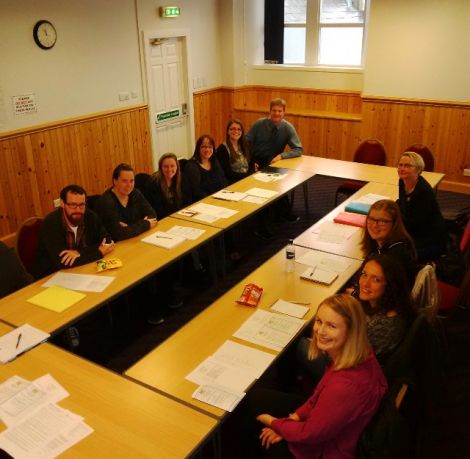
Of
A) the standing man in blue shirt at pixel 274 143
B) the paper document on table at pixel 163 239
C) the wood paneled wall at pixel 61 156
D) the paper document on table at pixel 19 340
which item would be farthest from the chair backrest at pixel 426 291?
the wood paneled wall at pixel 61 156

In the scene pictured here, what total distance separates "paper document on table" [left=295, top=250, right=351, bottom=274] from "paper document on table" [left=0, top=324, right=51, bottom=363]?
1711 mm

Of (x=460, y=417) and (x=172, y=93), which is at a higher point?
(x=172, y=93)

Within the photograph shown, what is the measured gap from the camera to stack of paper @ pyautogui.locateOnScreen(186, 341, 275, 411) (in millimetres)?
2192

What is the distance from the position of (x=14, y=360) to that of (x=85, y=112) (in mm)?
4191

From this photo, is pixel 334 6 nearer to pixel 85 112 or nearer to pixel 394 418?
pixel 85 112

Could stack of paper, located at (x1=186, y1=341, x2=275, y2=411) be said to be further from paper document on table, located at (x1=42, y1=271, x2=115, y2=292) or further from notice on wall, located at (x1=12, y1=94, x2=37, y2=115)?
notice on wall, located at (x1=12, y1=94, x2=37, y2=115)

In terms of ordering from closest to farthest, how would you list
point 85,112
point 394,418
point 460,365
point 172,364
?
point 394,418 < point 172,364 < point 460,365 < point 85,112

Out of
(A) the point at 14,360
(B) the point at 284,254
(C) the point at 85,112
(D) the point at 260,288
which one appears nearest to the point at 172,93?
(C) the point at 85,112

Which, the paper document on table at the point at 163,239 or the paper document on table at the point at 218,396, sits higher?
the paper document on table at the point at 163,239

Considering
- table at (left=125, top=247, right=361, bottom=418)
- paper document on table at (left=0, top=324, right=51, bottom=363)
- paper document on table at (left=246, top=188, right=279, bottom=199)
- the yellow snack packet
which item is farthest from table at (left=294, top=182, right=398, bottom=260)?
paper document on table at (left=0, top=324, right=51, bottom=363)

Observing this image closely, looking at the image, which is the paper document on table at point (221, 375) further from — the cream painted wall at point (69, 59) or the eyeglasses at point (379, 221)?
the cream painted wall at point (69, 59)

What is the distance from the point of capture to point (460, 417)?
3082 mm

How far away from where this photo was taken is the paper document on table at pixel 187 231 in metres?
3.83

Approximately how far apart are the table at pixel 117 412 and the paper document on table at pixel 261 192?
8.68 feet
